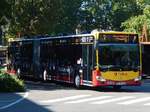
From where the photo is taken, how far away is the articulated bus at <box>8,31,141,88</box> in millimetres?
27719

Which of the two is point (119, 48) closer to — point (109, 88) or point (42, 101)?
point (109, 88)

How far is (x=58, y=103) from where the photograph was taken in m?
21.1

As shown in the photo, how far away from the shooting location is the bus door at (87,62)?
92.7ft

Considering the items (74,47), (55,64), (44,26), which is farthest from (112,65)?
(44,26)

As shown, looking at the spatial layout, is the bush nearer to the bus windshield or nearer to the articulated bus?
the articulated bus

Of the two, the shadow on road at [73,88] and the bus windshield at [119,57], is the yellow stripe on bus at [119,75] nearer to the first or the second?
the bus windshield at [119,57]

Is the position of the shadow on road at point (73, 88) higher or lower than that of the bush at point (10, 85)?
lower

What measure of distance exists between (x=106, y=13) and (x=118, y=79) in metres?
56.1

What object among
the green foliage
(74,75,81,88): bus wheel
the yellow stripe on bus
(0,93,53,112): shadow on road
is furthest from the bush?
the green foliage

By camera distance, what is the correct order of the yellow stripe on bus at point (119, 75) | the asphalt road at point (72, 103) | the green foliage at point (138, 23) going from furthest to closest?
the green foliage at point (138, 23) → the yellow stripe on bus at point (119, 75) → the asphalt road at point (72, 103)

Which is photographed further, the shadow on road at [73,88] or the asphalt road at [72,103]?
the shadow on road at [73,88]

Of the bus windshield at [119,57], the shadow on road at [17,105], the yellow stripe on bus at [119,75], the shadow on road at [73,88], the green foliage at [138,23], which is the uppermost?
the green foliage at [138,23]

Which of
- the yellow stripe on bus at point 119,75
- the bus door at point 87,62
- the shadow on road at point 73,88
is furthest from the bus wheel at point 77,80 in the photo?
the yellow stripe on bus at point 119,75

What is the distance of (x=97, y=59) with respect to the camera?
27.6 m
